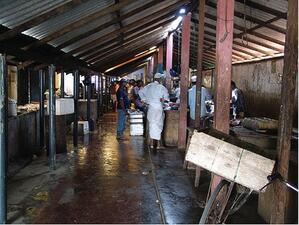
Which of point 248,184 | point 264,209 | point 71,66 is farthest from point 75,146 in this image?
point 248,184

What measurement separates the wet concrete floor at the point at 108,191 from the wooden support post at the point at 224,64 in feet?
3.03

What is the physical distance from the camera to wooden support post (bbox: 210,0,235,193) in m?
Answer: 5.16

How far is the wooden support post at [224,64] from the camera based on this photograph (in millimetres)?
5156

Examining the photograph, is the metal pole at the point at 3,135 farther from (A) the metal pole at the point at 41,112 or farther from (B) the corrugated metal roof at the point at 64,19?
(A) the metal pole at the point at 41,112

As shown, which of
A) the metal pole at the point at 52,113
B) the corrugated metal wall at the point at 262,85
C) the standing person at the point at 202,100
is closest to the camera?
the metal pole at the point at 52,113

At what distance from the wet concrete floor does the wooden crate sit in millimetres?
1533

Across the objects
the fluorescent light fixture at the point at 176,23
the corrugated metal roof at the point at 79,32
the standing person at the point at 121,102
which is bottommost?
the standing person at the point at 121,102

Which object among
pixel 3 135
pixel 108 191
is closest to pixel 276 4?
pixel 108 191

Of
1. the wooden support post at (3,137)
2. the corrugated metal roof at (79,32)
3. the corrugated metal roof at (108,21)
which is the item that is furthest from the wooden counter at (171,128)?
the wooden support post at (3,137)

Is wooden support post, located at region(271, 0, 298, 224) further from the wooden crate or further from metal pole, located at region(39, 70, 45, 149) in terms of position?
metal pole, located at region(39, 70, 45, 149)

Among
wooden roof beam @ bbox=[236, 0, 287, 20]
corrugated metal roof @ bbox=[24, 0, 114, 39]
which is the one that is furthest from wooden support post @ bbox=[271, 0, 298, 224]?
wooden roof beam @ bbox=[236, 0, 287, 20]

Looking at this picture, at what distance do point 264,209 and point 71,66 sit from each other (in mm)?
6712

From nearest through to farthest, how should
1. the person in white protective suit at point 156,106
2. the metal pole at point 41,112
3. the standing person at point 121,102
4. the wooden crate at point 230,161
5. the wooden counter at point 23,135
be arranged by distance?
the wooden crate at point 230,161
the wooden counter at point 23,135
the metal pole at point 41,112
the person in white protective suit at point 156,106
the standing person at point 121,102

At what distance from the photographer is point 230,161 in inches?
134
